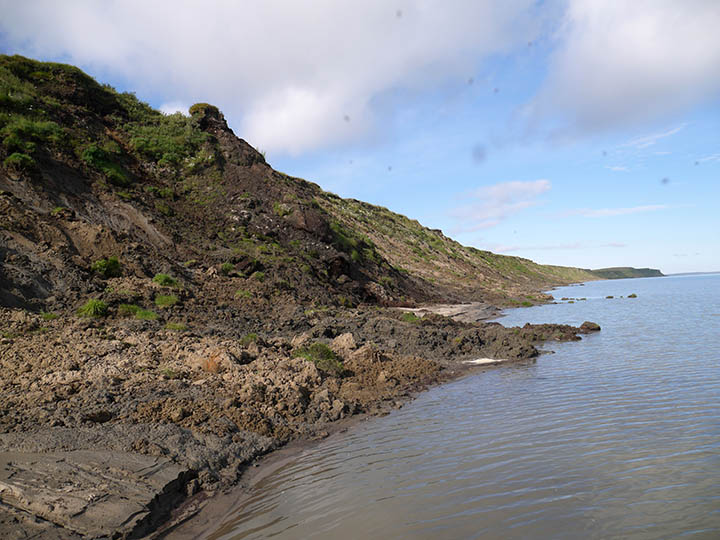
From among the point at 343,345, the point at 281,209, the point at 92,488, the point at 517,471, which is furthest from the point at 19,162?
the point at 517,471

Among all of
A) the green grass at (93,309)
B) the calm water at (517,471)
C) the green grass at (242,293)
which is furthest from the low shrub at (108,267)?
the calm water at (517,471)

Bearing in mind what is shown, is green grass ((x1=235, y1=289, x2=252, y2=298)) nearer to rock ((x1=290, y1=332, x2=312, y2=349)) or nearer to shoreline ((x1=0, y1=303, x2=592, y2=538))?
shoreline ((x1=0, y1=303, x2=592, y2=538))

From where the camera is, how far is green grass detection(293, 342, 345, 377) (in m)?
11.9

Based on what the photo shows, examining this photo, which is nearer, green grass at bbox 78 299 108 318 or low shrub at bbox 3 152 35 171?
green grass at bbox 78 299 108 318

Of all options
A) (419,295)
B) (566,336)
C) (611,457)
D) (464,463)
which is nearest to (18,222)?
(464,463)

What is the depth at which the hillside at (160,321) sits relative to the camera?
6297 mm

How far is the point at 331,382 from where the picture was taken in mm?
11172

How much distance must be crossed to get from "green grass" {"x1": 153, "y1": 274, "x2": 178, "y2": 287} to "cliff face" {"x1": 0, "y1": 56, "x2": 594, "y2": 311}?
0.59m

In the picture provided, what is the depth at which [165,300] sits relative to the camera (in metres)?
17.1

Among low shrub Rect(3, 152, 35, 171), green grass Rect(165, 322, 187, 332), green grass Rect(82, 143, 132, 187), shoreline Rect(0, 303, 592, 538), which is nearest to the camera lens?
shoreline Rect(0, 303, 592, 538)

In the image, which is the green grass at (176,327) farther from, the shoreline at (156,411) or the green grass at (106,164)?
the green grass at (106,164)

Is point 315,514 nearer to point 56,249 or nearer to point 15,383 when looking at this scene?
point 15,383

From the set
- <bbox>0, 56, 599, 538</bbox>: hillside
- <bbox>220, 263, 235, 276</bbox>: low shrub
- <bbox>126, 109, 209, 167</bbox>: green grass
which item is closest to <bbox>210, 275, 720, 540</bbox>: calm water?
<bbox>0, 56, 599, 538</bbox>: hillside

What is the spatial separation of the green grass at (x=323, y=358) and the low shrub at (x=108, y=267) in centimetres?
1051
